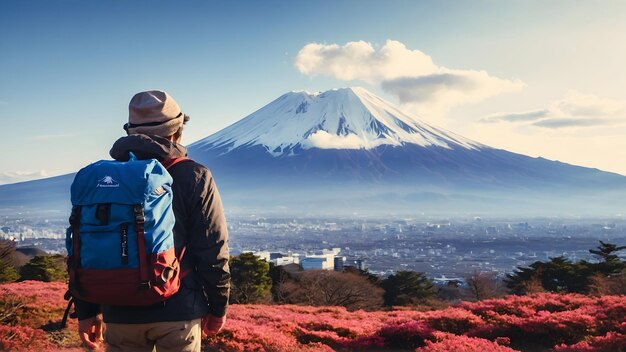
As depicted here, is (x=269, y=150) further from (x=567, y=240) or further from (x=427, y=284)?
(x=427, y=284)

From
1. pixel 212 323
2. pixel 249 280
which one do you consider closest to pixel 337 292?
pixel 249 280

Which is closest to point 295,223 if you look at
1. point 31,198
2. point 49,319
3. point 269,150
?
point 269,150

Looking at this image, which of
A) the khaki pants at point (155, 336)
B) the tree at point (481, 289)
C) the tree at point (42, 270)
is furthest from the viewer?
the tree at point (481, 289)

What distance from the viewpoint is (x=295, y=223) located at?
14288 cm

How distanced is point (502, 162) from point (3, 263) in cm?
18660

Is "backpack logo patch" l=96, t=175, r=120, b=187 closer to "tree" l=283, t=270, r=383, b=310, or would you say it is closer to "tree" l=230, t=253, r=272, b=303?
"tree" l=283, t=270, r=383, b=310

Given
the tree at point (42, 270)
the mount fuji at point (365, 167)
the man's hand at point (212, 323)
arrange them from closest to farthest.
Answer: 1. the man's hand at point (212, 323)
2. the tree at point (42, 270)
3. the mount fuji at point (365, 167)

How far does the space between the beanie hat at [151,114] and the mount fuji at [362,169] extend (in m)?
168

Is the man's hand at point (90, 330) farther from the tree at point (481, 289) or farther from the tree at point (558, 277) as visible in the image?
the tree at point (481, 289)

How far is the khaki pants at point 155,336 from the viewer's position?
2.65 metres

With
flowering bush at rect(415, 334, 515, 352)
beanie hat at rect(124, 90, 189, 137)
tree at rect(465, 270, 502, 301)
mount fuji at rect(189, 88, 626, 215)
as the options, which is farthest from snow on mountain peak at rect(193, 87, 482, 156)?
beanie hat at rect(124, 90, 189, 137)

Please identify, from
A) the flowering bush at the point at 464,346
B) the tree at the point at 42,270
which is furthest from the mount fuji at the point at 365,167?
the flowering bush at the point at 464,346

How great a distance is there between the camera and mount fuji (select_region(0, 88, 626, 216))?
177250mm

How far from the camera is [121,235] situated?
2.48 metres
